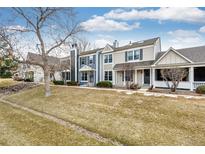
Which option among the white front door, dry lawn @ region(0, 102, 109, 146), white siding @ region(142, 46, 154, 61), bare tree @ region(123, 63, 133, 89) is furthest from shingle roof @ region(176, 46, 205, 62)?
dry lawn @ region(0, 102, 109, 146)

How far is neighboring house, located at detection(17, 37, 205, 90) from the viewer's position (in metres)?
15.9

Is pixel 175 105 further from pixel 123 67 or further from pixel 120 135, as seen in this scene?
pixel 123 67

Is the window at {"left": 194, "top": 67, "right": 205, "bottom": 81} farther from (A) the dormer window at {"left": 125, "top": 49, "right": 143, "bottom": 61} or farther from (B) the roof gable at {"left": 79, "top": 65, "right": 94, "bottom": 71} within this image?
(B) the roof gable at {"left": 79, "top": 65, "right": 94, "bottom": 71}

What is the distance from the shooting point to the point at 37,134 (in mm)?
6641

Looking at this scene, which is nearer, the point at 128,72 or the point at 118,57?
the point at 128,72

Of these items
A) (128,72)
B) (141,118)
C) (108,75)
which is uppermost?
(128,72)

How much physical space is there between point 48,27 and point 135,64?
361 inches

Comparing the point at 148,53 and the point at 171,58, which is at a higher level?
the point at 148,53

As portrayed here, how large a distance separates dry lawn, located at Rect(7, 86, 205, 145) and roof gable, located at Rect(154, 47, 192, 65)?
6.51m

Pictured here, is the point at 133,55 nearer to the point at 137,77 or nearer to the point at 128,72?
the point at 128,72

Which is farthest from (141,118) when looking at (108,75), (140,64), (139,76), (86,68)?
(86,68)

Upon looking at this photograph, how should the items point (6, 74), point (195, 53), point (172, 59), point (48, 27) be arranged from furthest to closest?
point (6, 74) → point (172, 59) → point (195, 53) → point (48, 27)

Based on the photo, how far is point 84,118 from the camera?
8.72m

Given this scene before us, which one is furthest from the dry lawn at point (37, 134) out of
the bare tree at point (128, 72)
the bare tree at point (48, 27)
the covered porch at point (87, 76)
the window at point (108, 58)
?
the covered porch at point (87, 76)
